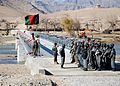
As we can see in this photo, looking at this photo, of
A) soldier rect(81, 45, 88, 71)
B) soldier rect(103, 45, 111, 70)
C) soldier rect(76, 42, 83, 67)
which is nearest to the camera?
soldier rect(103, 45, 111, 70)

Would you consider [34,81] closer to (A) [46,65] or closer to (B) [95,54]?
(B) [95,54]

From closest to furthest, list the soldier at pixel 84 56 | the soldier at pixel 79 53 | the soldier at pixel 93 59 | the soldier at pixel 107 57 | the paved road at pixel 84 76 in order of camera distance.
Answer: the paved road at pixel 84 76
the soldier at pixel 107 57
the soldier at pixel 84 56
the soldier at pixel 93 59
the soldier at pixel 79 53

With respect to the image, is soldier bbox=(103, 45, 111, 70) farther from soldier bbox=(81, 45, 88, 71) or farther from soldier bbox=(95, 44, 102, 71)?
soldier bbox=(81, 45, 88, 71)

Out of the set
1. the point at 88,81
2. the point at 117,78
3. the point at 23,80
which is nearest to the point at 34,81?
the point at 23,80

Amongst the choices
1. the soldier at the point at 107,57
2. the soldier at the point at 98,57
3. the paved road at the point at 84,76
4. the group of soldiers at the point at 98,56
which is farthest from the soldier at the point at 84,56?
the soldier at the point at 107,57

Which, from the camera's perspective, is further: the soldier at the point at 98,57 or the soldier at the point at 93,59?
the soldier at the point at 93,59

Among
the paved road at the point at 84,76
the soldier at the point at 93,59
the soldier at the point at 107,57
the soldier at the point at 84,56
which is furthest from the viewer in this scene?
the soldier at the point at 93,59

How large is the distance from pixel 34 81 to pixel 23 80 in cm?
48

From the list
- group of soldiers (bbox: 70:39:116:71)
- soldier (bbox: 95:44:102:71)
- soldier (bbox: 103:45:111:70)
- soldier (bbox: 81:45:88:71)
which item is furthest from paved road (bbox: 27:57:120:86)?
soldier (bbox: 103:45:111:70)

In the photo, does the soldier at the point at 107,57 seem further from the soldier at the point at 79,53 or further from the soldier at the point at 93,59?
the soldier at the point at 79,53

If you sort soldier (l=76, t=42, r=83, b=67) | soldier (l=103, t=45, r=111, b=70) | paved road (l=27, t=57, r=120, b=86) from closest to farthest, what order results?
paved road (l=27, t=57, r=120, b=86), soldier (l=103, t=45, r=111, b=70), soldier (l=76, t=42, r=83, b=67)

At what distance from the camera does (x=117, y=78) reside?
20312mm

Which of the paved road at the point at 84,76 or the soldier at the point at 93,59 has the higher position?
the soldier at the point at 93,59

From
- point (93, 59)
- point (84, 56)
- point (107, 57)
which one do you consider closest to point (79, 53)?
point (84, 56)
